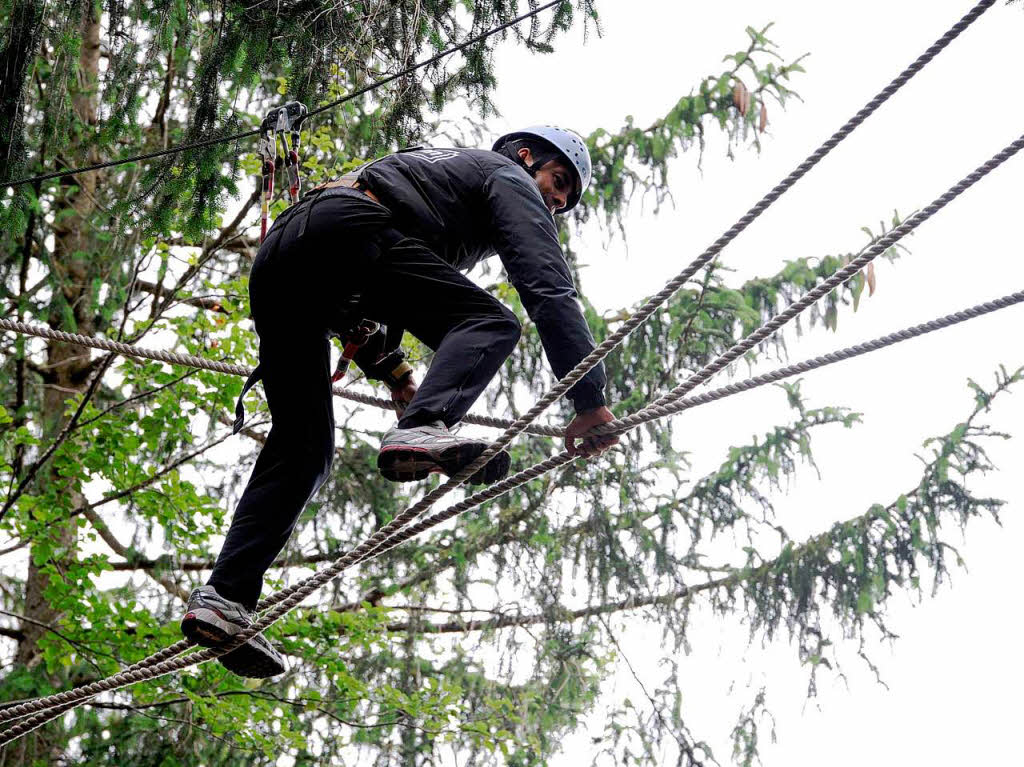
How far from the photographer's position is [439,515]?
10.1 feet

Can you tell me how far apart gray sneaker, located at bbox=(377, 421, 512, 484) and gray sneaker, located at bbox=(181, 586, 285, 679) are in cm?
55

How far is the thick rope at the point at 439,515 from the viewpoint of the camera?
9.98ft

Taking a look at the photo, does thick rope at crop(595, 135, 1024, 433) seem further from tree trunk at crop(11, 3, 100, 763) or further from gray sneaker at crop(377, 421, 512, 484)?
tree trunk at crop(11, 3, 100, 763)

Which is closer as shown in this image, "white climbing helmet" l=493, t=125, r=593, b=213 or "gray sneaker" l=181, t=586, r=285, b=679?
"gray sneaker" l=181, t=586, r=285, b=679

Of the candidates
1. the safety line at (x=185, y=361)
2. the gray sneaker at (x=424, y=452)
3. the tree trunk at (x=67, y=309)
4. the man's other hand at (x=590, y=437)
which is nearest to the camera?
the gray sneaker at (x=424, y=452)

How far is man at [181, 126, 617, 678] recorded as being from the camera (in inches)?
123

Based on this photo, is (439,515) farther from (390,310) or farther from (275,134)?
(275,134)

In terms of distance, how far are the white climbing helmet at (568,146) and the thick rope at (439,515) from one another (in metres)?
0.71

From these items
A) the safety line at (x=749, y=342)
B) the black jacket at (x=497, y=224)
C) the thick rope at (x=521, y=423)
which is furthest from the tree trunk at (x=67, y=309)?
the safety line at (x=749, y=342)

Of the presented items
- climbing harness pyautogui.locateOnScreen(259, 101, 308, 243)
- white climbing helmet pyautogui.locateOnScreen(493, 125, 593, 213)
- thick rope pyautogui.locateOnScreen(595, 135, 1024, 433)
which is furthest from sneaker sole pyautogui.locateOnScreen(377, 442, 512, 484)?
climbing harness pyautogui.locateOnScreen(259, 101, 308, 243)

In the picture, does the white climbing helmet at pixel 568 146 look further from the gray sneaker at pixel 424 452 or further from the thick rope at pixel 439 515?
the gray sneaker at pixel 424 452

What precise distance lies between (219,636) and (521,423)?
921mm

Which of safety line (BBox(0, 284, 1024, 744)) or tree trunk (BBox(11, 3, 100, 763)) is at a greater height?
tree trunk (BBox(11, 3, 100, 763))

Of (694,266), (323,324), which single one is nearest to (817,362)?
(694,266)
